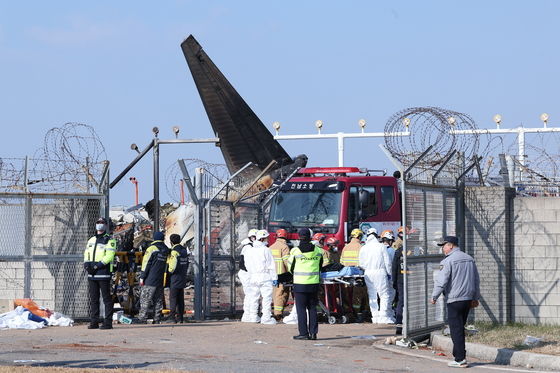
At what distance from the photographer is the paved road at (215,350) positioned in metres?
12.3

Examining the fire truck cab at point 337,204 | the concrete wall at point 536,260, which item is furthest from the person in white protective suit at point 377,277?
the fire truck cab at point 337,204

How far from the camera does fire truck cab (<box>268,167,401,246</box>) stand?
2245cm

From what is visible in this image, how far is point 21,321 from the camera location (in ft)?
57.0

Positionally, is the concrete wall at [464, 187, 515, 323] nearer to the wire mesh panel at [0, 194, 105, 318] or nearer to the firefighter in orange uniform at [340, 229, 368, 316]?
the firefighter in orange uniform at [340, 229, 368, 316]

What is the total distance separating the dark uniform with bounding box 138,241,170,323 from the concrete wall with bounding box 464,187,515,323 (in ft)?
16.9

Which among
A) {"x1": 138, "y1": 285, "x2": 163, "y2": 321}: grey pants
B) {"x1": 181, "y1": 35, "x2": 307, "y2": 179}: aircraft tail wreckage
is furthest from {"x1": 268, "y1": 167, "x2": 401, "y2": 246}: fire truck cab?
{"x1": 181, "y1": 35, "x2": 307, "y2": 179}: aircraft tail wreckage

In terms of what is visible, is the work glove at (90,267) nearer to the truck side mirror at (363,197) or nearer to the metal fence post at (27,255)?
the metal fence post at (27,255)

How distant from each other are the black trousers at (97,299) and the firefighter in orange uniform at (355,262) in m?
4.61

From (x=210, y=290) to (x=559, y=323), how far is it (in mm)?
6261

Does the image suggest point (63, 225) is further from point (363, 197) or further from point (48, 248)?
point (363, 197)

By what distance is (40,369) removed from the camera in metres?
11.2

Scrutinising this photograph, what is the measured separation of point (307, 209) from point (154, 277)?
17.9 ft

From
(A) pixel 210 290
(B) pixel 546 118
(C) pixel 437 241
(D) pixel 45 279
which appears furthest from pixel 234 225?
(B) pixel 546 118

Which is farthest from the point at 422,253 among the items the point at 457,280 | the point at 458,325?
the point at 458,325
